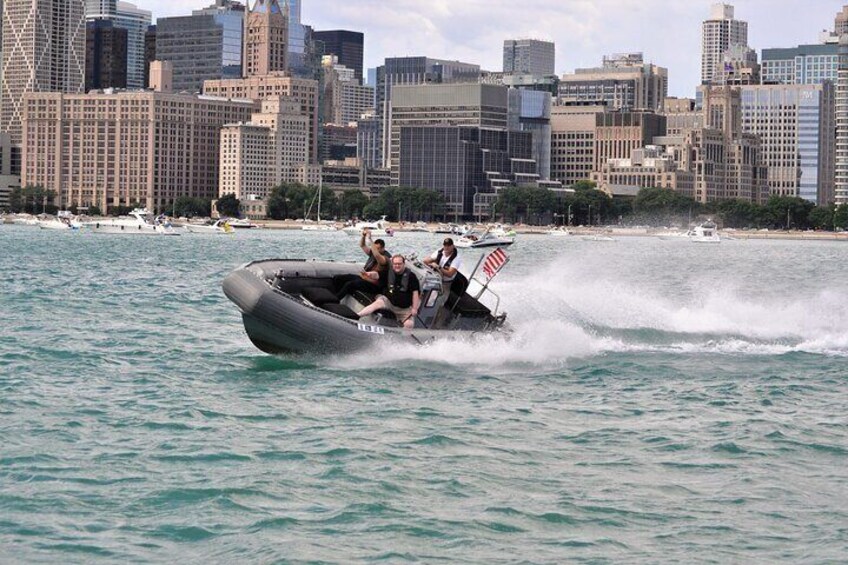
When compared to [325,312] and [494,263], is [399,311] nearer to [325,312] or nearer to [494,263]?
[325,312]

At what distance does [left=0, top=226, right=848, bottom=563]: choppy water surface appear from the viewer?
1680 centimetres

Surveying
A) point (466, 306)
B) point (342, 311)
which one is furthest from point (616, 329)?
point (342, 311)

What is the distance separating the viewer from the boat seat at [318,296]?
93.3 ft

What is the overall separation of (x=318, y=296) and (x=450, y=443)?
7.82m

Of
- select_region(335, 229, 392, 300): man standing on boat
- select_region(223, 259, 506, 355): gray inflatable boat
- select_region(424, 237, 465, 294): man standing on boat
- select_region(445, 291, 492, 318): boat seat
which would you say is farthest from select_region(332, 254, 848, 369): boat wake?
select_region(335, 229, 392, 300): man standing on boat

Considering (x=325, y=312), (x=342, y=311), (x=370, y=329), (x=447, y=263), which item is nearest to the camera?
(x=325, y=312)

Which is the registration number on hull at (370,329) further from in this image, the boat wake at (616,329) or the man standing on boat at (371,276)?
the man standing on boat at (371,276)

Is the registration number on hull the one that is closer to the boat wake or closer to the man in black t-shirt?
the boat wake

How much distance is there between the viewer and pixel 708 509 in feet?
59.3

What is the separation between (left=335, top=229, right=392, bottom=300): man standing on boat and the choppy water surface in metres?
1.62

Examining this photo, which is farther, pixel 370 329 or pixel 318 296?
pixel 318 296

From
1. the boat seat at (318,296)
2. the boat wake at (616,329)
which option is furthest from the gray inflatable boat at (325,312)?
the boat wake at (616,329)

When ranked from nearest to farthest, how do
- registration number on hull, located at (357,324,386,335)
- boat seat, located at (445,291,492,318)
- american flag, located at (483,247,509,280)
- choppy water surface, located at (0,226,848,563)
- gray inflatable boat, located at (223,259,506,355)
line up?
choppy water surface, located at (0,226,848,563), gray inflatable boat, located at (223,259,506,355), registration number on hull, located at (357,324,386,335), boat seat, located at (445,291,492,318), american flag, located at (483,247,509,280)

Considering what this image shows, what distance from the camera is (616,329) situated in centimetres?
3391
